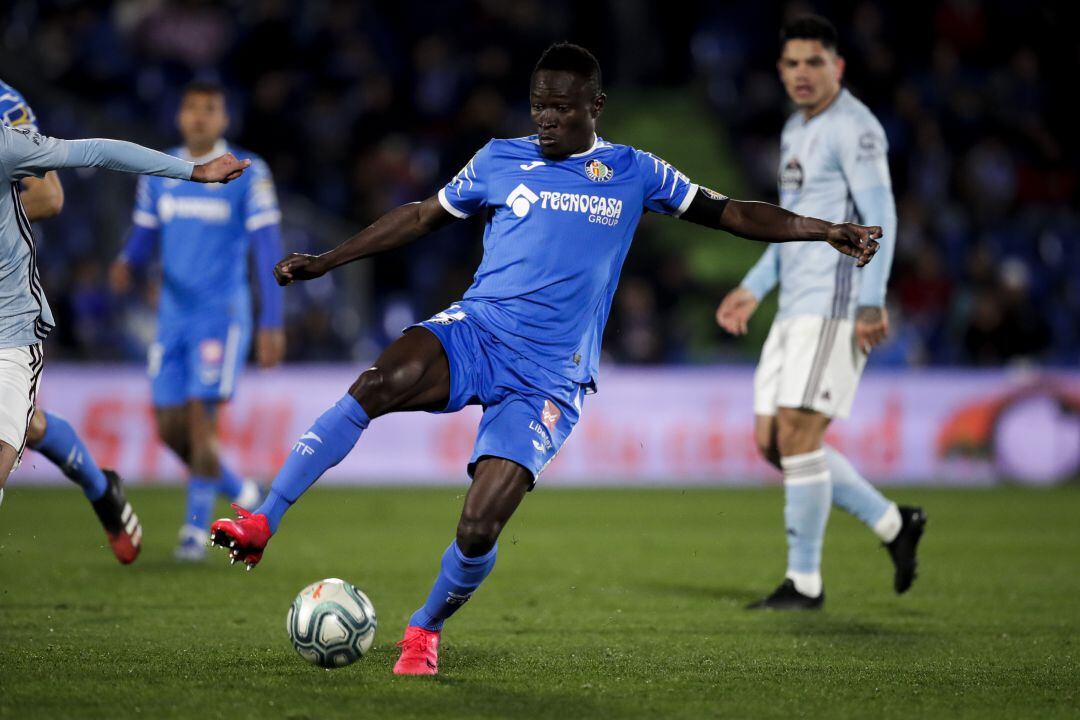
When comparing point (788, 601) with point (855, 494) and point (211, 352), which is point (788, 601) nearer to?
point (855, 494)

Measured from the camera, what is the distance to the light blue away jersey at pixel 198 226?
8.62 m

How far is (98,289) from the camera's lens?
553 inches

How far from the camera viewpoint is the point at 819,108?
704 cm

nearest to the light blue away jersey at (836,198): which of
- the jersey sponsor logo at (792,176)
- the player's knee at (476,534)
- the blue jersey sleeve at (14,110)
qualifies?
the jersey sponsor logo at (792,176)

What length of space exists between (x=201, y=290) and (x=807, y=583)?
412 cm

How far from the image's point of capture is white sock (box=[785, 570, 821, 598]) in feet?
22.4

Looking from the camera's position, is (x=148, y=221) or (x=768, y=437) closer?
(x=768, y=437)

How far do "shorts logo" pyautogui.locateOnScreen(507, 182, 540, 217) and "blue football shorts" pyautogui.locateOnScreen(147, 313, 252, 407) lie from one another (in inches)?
153

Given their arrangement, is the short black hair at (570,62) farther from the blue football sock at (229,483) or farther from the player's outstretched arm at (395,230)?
the blue football sock at (229,483)

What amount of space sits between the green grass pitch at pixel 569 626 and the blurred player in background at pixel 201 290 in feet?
2.42

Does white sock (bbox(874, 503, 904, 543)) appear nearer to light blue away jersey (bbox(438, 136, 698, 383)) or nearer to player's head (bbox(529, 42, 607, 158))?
light blue away jersey (bbox(438, 136, 698, 383))

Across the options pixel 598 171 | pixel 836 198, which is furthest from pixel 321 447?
pixel 836 198

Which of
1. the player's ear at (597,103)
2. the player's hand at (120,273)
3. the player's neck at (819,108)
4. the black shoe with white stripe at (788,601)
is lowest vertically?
the black shoe with white stripe at (788,601)

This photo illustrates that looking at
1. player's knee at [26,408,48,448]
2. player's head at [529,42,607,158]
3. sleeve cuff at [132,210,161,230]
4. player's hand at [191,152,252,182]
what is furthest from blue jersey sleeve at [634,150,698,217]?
sleeve cuff at [132,210,161,230]
